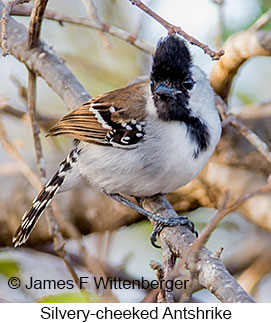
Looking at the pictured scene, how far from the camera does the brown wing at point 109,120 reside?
307 cm

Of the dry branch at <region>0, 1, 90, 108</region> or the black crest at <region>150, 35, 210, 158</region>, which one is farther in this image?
the dry branch at <region>0, 1, 90, 108</region>

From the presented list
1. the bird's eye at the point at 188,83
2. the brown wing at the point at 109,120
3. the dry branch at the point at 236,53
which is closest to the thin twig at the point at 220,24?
the dry branch at the point at 236,53

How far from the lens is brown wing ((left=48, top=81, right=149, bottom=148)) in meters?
3.07

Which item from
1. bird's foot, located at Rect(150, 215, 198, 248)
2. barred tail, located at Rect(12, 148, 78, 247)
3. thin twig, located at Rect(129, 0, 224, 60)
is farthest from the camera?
barred tail, located at Rect(12, 148, 78, 247)

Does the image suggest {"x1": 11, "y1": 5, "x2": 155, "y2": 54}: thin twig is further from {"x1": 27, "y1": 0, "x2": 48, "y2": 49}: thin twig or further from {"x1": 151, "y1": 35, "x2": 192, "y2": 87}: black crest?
{"x1": 151, "y1": 35, "x2": 192, "y2": 87}: black crest

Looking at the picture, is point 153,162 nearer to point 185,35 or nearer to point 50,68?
point 50,68

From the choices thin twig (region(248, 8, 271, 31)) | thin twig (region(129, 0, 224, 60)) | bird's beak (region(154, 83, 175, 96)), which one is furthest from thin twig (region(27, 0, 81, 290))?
thin twig (region(248, 8, 271, 31))

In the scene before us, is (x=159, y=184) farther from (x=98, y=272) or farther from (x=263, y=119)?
(x=263, y=119)

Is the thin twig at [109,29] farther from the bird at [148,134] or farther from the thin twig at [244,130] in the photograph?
the thin twig at [244,130]

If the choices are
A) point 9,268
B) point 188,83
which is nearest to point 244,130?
point 188,83

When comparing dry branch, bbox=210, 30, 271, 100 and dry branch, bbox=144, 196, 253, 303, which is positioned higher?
dry branch, bbox=210, 30, 271, 100

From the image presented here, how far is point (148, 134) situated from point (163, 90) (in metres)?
0.24

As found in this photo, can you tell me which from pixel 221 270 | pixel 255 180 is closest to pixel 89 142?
pixel 255 180

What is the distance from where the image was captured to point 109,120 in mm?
3156
